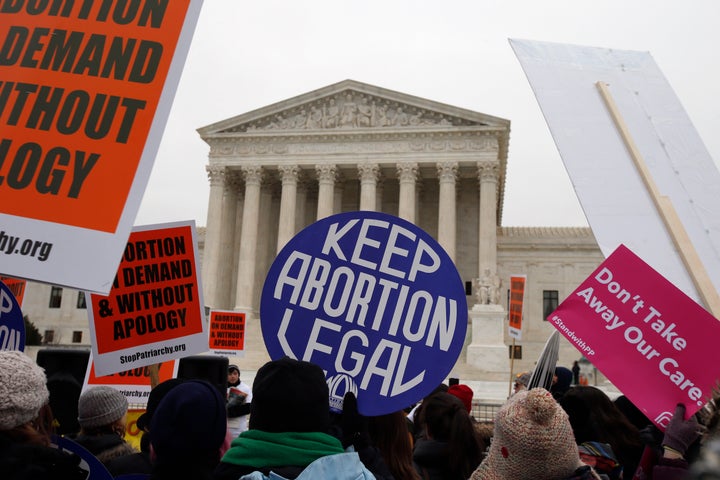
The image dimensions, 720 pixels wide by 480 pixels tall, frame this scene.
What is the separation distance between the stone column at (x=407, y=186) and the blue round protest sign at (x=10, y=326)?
35340 mm

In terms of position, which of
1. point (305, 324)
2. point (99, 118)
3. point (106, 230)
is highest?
point (99, 118)

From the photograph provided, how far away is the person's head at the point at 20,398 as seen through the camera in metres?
2.46

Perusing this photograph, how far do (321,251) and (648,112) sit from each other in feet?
11.0

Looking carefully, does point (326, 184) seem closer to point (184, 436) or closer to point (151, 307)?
point (151, 307)

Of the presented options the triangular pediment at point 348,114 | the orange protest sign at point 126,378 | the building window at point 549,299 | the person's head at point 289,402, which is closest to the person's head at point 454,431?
the person's head at point 289,402

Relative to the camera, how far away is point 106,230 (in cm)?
279

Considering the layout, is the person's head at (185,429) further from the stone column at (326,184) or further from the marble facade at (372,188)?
the stone column at (326,184)

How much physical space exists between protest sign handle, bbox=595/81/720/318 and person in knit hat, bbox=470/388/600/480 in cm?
232

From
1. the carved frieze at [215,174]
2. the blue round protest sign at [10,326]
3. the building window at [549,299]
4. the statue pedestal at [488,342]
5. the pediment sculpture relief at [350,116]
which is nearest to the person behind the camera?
the blue round protest sign at [10,326]

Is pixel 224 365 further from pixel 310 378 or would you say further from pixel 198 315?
pixel 310 378

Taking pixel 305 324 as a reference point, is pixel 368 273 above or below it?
above

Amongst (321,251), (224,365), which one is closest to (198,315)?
(224,365)

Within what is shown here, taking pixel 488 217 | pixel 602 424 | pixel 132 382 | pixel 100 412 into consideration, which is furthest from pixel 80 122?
pixel 488 217

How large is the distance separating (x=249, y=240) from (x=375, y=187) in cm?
949
